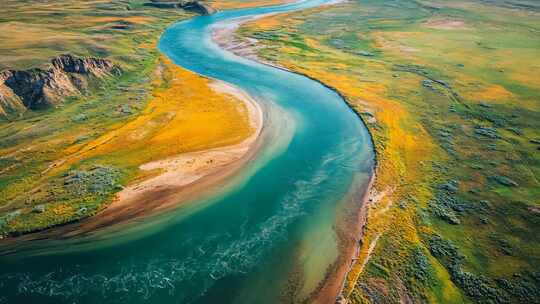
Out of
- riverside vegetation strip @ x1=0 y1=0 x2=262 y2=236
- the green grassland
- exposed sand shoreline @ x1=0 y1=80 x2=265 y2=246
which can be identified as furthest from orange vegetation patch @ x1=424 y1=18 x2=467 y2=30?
exposed sand shoreline @ x1=0 y1=80 x2=265 y2=246

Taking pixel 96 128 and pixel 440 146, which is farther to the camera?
pixel 96 128

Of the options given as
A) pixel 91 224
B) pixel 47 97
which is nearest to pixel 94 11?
pixel 47 97

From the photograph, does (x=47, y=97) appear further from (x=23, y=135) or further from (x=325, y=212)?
(x=325, y=212)

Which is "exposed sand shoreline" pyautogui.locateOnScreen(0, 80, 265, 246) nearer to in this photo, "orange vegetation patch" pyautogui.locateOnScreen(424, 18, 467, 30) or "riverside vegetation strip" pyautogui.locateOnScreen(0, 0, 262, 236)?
"riverside vegetation strip" pyautogui.locateOnScreen(0, 0, 262, 236)

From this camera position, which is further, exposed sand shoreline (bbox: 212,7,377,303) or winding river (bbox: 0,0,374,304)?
exposed sand shoreline (bbox: 212,7,377,303)

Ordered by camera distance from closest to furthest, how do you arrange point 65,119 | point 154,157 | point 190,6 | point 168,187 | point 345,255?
point 345,255
point 168,187
point 154,157
point 65,119
point 190,6

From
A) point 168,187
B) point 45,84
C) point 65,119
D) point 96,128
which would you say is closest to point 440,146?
point 168,187

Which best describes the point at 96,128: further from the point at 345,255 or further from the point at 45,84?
the point at 345,255
